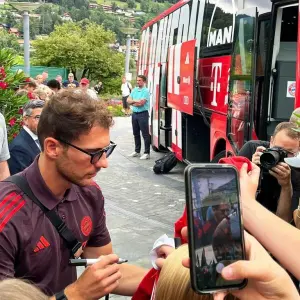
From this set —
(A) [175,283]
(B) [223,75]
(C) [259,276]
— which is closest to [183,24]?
(B) [223,75]

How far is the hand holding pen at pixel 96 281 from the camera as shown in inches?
80.9

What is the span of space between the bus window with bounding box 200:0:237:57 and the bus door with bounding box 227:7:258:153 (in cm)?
89

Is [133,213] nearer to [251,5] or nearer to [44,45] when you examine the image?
[251,5]

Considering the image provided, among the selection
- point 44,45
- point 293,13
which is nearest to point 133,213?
point 293,13

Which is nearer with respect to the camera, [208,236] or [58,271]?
[208,236]

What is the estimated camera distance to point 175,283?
1.63 m

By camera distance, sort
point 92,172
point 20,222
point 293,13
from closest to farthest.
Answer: point 20,222, point 92,172, point 293,13

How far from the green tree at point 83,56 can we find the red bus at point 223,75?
2196cm

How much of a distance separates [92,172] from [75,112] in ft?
0.98

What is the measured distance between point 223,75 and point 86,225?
18.2 feet

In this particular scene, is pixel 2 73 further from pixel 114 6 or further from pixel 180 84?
pixel 114 6

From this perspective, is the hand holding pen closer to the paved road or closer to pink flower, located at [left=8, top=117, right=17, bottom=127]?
the paved road

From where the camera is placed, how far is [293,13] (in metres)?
5.94

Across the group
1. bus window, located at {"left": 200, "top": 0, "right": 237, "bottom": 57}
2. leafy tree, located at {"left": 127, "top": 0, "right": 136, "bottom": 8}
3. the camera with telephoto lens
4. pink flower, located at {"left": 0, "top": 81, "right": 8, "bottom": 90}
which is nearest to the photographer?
the camera with telephoto lens
